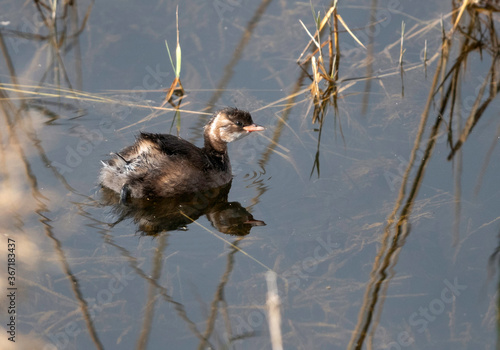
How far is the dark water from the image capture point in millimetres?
6121

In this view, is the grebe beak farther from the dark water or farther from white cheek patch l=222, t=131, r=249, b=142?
the dark water

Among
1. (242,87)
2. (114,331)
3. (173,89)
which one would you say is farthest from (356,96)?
(114,331)

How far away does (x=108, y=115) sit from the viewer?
8398 mm

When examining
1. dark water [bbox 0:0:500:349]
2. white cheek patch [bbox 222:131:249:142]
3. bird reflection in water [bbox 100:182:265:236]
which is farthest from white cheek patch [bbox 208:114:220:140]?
bird reflection in water [bbox 100:182:265:236]

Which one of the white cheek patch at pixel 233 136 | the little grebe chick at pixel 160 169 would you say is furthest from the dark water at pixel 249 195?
the white cheek patch at pixel 233 136

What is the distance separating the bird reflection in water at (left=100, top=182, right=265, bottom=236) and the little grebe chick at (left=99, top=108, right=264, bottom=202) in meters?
0.08

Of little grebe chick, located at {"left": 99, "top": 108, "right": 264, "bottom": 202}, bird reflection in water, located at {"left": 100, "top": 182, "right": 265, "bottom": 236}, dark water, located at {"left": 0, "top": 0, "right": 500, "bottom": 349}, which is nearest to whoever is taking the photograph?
dark water, located at {"left": 0, "top": 0, "right": 500, "bottom": 349}

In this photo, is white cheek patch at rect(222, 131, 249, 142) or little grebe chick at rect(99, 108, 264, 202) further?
white cheek patch at rect(222, 131, 249, 142)

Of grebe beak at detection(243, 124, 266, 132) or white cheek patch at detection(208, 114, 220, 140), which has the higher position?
grebe beak at detection(243, 124, 266, 132)

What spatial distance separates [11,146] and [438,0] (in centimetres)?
594

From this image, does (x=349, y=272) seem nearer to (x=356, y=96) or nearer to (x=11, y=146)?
(x=356, y=96)

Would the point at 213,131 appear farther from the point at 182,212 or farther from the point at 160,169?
the point at 182,212

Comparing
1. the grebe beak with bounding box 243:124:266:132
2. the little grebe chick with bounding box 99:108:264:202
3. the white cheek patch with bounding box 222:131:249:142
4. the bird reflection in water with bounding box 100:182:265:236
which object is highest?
the grebe beak with bounding box 243:124:266:132

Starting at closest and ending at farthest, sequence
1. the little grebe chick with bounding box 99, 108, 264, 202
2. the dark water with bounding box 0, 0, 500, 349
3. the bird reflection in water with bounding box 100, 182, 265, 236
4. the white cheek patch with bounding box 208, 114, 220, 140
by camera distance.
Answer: the dark water with bounding box 0, 0, 500, 349 < the bird reflection in water with bounding box 100, 182, 265, 236 < the little grebe chick with bounding box 99, 108, 264, 202 < the white cheek patch with bounding box 208, 114, 220, 140
